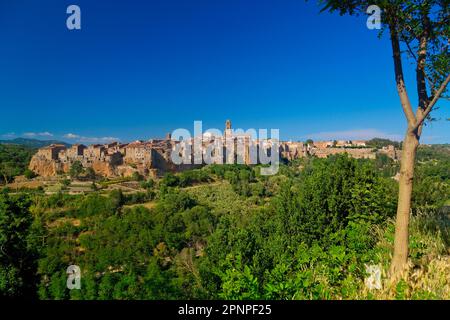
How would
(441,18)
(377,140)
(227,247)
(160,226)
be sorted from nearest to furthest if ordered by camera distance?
(441,18) → (227,247) → (160,226) → (377,140)

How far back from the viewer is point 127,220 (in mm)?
23422

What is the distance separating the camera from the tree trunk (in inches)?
97.0

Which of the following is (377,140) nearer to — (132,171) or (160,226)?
(132,171)

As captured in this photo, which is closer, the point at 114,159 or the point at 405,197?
the point at 405,197

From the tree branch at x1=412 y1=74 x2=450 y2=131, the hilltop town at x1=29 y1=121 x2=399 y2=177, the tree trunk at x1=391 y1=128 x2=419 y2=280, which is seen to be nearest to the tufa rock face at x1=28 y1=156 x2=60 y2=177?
the hilltop town at x1=29 y1=121 x2=399 y2=177

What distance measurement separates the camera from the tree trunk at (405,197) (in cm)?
246

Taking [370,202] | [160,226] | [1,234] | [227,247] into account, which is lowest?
[160,226]

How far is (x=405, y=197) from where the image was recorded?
250cm
